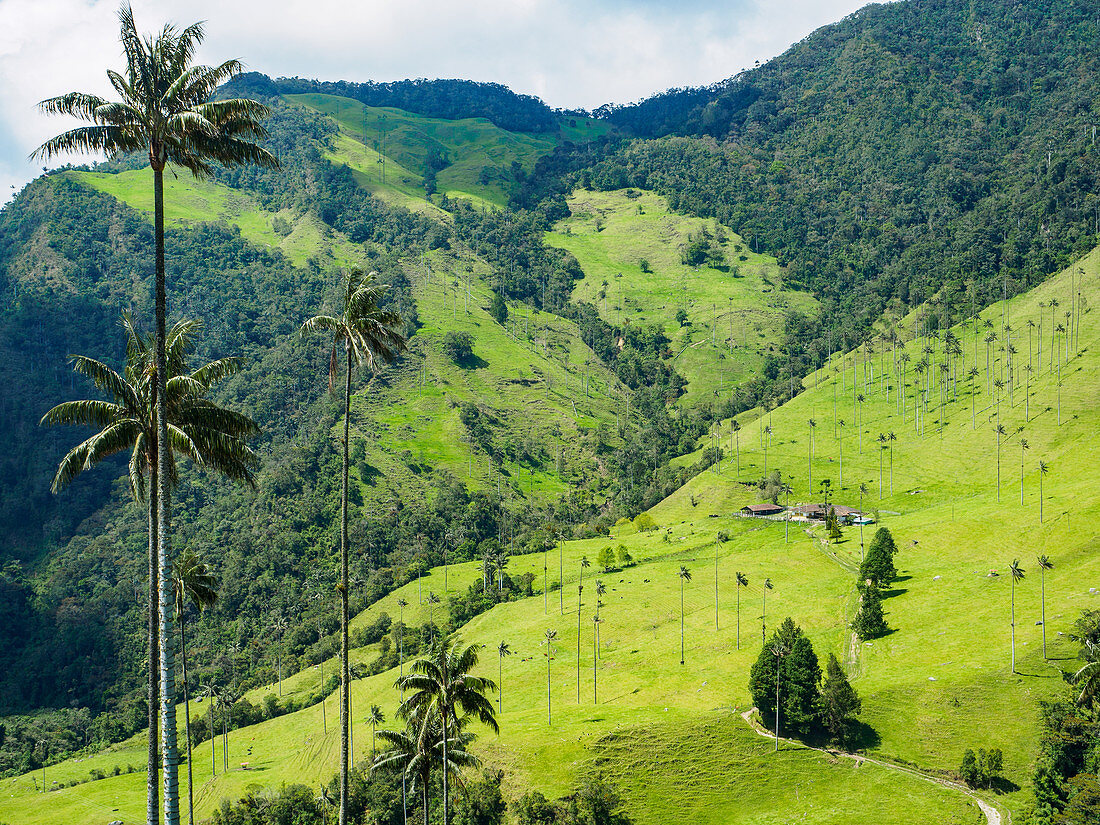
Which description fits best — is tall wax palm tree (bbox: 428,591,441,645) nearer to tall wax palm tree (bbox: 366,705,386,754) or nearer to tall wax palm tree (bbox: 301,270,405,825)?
tall wax palm tree (bbox: 366,705,386,754)

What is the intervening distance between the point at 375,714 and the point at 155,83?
10713 cm

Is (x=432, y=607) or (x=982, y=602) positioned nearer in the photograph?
(x=982, y=602)

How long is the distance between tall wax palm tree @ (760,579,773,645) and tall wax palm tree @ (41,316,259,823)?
99737 mm

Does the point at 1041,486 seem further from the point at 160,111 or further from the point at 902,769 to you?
the point at 160,111

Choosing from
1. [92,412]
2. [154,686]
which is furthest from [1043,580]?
[92,412]

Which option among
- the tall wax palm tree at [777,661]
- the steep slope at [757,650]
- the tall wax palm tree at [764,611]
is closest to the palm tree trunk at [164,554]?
the steep slope at [757,650]

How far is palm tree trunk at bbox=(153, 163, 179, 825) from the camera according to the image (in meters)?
23.3

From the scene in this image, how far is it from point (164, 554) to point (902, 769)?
9696 cm

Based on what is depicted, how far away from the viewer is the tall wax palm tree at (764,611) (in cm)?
12736

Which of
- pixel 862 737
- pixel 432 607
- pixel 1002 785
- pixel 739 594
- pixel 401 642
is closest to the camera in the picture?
pixel 1002 785

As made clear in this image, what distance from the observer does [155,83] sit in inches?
1016

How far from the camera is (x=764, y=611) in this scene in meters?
140

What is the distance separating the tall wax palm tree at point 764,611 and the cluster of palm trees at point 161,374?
329ft

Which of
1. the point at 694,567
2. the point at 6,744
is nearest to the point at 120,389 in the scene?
the point at 694,567
